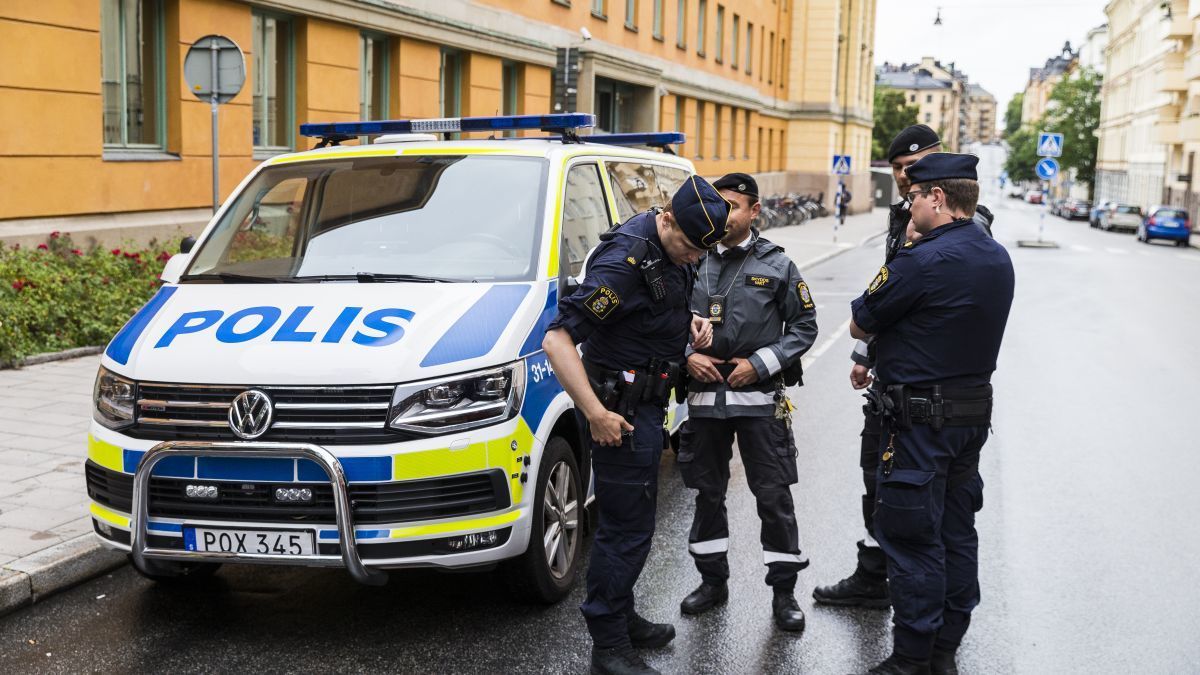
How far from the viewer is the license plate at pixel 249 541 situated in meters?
4.29

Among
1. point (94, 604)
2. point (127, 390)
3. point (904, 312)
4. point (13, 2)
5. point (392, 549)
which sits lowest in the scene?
point (94, 604)

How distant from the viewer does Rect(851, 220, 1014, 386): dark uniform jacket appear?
4.25 m

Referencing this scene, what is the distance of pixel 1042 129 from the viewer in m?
116

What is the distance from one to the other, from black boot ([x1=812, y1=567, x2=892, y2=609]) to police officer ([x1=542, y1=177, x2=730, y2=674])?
128cm

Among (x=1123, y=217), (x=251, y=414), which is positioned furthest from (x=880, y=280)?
(x=1123, y=217)

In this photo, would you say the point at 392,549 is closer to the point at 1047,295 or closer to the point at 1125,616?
the point at 1125,616

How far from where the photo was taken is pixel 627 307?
4.20 m

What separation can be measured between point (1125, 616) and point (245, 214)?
14.7 feet

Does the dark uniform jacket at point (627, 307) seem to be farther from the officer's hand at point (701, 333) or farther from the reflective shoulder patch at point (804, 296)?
the reflective shoulder patch at point (804, 296)

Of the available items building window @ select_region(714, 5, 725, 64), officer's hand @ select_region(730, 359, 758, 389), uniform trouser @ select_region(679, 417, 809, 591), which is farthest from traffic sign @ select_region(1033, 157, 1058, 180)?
officer's hand @ select_region(730, 359, 758, 389)

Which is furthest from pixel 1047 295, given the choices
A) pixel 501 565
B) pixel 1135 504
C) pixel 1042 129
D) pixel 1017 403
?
pixel 1042 129

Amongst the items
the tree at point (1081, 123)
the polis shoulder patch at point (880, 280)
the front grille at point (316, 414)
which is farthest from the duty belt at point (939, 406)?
the tree at point (1081, 123)

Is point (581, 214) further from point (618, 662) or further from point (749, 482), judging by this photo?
point (618, 662)

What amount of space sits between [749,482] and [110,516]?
8.56 ft
